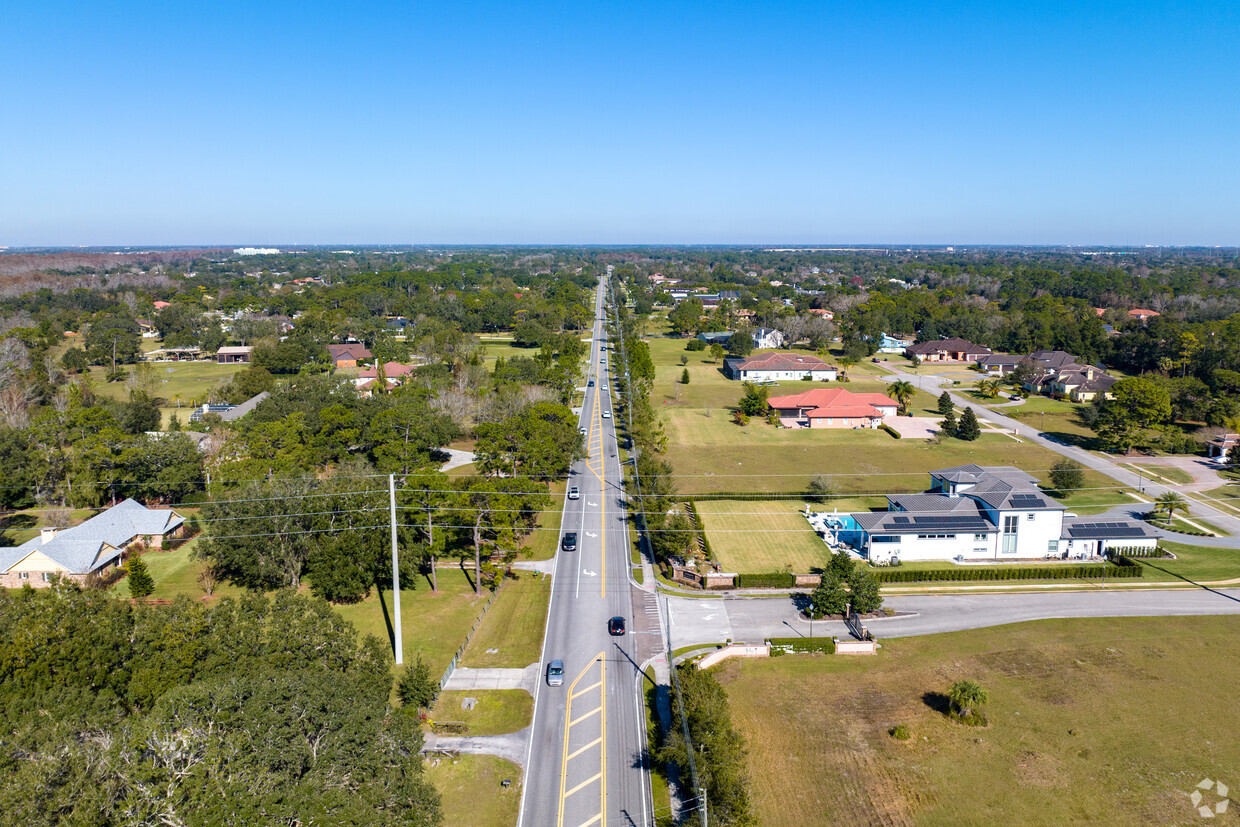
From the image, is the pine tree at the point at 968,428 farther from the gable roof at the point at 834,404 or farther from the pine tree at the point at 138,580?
the pine tree at the point at 138,580

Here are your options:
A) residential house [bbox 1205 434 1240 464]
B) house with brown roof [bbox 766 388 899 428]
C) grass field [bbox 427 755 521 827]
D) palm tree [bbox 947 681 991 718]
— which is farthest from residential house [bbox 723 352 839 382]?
grass field [bbox 427 755 521 827]

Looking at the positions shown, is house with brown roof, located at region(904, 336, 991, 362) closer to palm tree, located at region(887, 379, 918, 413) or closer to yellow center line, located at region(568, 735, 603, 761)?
palm tree, located at region(887, 379, 918, 413)

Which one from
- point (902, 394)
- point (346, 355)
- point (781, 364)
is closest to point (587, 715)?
point (902, 394)

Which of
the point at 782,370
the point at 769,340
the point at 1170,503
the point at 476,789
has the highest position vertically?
the point at 769,340

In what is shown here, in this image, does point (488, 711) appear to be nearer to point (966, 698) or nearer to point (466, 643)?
point (466, 643)

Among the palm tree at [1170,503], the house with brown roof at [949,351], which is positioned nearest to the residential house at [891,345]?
the house with brown roof at [949,351]

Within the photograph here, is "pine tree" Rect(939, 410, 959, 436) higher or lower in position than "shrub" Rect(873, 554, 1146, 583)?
higher

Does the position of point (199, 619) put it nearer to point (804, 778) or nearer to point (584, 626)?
point (584, 626)
